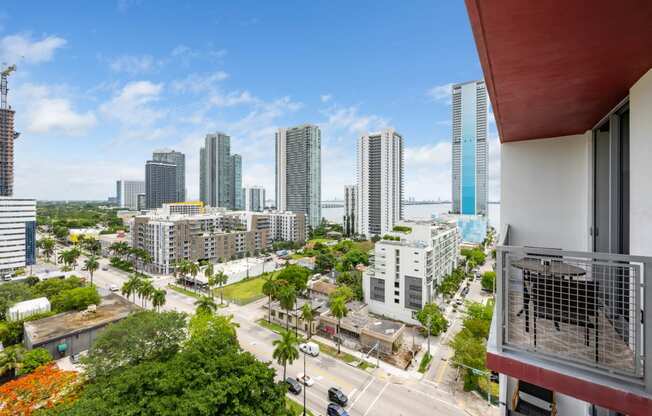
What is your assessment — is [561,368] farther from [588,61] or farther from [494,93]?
[494,93]

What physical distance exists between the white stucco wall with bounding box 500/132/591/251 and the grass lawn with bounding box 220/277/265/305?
785 inches

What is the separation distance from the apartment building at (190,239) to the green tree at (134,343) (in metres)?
20.2

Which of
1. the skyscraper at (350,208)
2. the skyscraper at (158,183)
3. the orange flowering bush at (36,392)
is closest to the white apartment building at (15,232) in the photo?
the orange flowering bush at (36,392)

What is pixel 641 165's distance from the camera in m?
2.15

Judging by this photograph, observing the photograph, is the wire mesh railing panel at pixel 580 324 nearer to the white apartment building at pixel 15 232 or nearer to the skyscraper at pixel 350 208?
the white apartment building at pixel 15 232

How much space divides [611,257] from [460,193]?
57637mm

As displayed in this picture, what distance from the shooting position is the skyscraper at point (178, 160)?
85.2 m

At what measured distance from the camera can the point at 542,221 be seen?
15.0 ft

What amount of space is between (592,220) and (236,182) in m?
71.9

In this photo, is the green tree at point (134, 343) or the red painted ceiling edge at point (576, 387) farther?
the green tree at point (134, 343)

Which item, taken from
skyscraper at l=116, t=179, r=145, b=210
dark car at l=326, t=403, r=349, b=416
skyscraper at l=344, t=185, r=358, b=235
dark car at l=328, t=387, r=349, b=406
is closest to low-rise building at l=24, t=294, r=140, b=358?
dark car at l=328, t=387, r=349, b=406

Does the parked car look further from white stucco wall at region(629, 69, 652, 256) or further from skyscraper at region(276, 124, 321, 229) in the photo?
skyscraper at region(276, 124, 321, 229)

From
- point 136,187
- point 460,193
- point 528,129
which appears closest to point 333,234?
point 460,193

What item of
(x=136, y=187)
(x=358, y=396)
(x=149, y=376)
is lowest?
(x=358, y=396)
